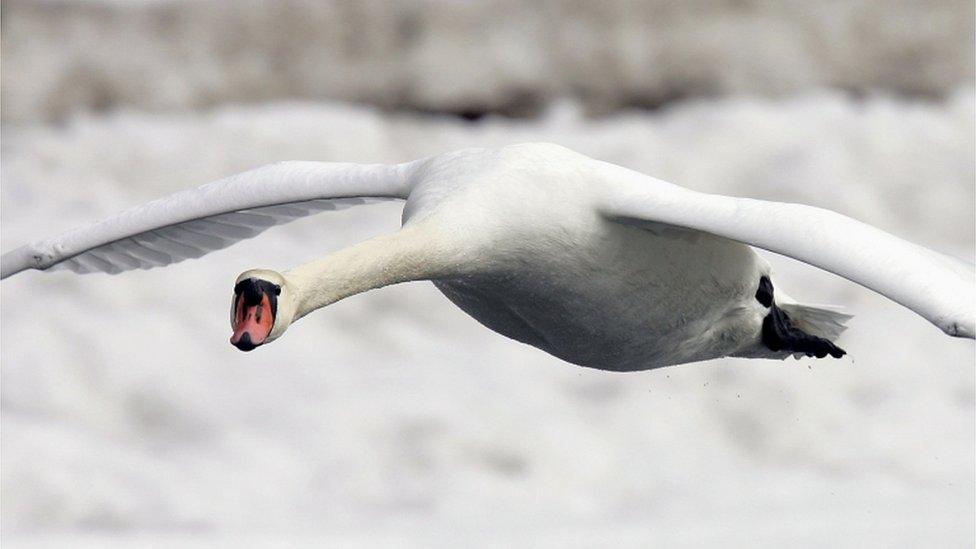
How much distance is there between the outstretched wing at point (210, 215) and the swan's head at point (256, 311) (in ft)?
8.88

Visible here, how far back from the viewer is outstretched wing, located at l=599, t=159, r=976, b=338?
8.11 m

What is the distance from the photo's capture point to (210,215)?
1065cm

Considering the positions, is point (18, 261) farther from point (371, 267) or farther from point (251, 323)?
point (251, 323)

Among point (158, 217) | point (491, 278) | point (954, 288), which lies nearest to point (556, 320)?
point (491, 278)

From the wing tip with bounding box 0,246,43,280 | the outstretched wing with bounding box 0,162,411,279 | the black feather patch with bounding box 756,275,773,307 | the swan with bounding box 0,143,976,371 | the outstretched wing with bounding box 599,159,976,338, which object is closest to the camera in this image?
the outstretched wing with bounding box 599,159,976,338

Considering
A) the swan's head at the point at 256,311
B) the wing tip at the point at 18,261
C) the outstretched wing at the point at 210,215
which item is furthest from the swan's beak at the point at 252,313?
the wing tip at the point at 18,261

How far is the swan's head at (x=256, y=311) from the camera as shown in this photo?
22.7ft

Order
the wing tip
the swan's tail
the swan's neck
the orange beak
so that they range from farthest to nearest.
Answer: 1. the wing tip
2. the swan's tail
3. the swan's neck
4. the orange beak

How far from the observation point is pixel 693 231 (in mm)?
9586

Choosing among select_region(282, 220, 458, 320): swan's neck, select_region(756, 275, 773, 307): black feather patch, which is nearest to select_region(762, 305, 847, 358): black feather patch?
select_region(756, 275, 773, 307): black feather patch

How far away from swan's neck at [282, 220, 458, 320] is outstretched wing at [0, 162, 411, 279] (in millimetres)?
1295

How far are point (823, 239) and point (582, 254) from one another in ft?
3.78

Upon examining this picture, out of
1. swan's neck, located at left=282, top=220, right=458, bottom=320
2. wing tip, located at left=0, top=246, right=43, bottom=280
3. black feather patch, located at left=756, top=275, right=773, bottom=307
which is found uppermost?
wing tip, located at left=0, top=246, right=43, bottom=280

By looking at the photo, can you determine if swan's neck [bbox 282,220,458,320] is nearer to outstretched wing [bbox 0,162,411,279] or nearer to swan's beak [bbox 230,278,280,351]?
swan's beak [bbox 230,278,280,351]
